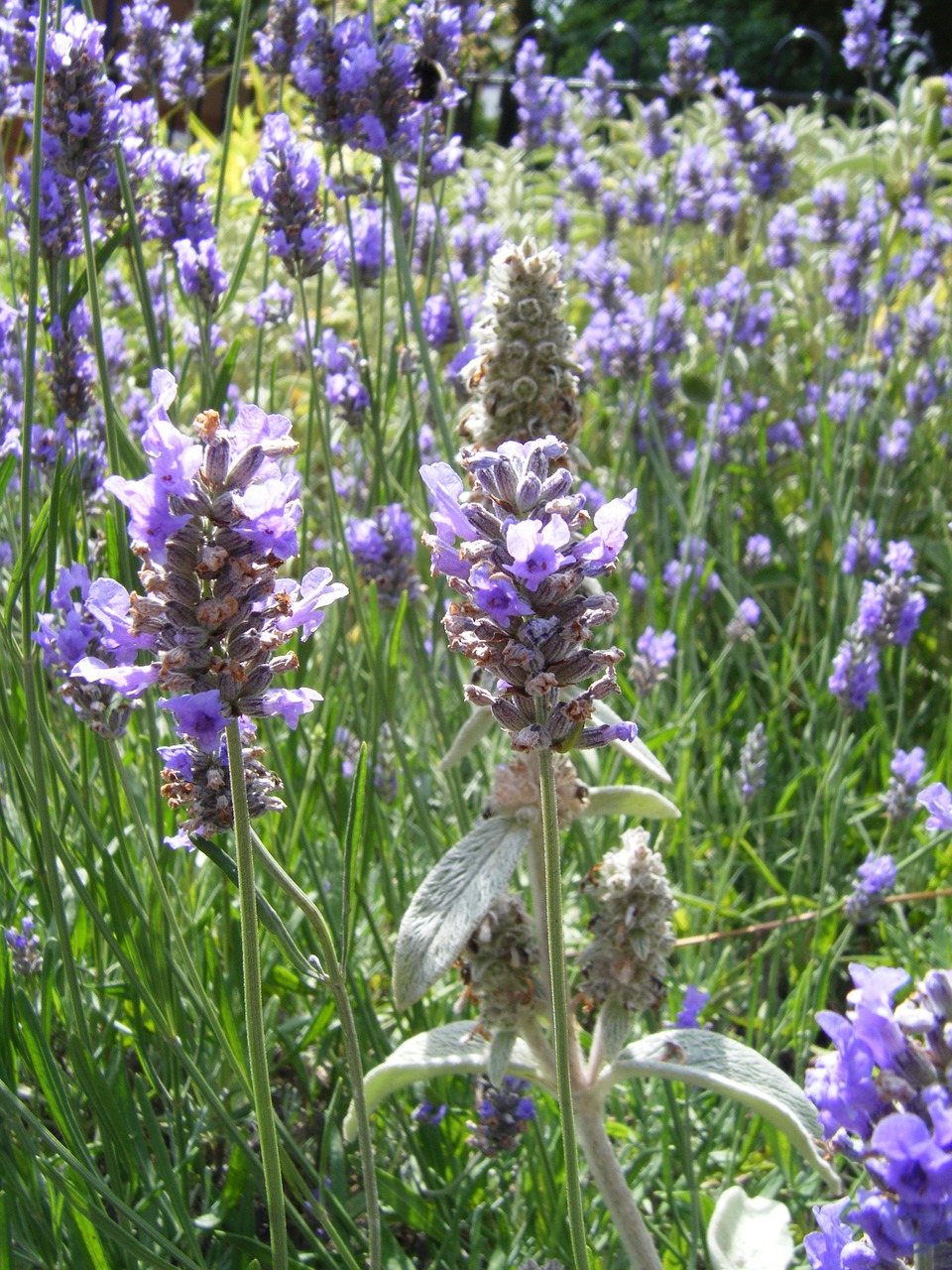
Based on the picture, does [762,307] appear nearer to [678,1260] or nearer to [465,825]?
[465,825]

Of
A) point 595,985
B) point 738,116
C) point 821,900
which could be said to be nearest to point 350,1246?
point 595,985

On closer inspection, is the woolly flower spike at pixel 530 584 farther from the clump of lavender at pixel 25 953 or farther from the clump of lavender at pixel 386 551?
the clump of lavender at pixel 386 551

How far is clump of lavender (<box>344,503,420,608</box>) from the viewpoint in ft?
5.93

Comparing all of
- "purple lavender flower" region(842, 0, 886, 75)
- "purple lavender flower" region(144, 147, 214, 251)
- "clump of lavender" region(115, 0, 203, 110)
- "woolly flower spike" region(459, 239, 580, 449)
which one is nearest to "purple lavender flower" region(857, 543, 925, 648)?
"woolly flower spike" region(459, 239, 580, 449)

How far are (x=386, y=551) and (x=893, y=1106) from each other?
1.31m

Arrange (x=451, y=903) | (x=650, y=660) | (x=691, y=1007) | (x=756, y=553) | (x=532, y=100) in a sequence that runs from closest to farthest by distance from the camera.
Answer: (x=451, y=903)
(x=691, y=1007)
(x=650, y=660)
(x=756, y=553)
(x=532, y=100)

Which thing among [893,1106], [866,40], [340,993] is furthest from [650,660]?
[866,40]

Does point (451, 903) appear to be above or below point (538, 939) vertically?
above

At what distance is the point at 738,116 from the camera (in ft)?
9.55

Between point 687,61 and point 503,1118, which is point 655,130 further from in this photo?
point 503,1118

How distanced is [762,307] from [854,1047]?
321cm

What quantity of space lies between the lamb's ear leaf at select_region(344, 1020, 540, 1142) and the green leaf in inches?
8.7

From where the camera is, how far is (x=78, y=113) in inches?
52.0

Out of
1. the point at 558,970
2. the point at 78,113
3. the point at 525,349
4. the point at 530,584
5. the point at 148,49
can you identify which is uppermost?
the point at 148,49
